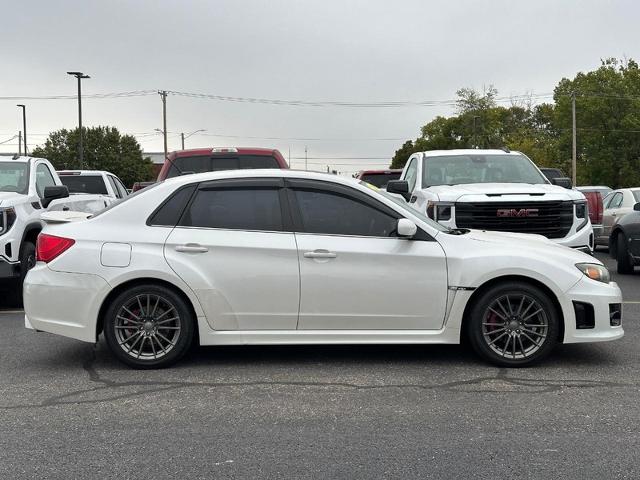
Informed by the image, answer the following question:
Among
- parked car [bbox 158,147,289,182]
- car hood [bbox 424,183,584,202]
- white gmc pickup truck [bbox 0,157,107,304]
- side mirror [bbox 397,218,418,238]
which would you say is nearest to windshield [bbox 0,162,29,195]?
white gmc pickup truck [bbox 0,157,107,304]

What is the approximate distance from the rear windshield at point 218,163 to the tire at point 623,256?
6458mm

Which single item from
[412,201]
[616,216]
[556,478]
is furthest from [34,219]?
[616,216]

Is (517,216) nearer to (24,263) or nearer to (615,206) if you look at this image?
(24,263)

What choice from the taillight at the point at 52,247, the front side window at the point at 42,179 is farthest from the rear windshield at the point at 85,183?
the taillight at the point at 52,247

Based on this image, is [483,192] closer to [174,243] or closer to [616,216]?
[174,243]

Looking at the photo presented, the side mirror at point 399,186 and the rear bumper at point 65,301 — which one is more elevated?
the side mirror at point 399,186

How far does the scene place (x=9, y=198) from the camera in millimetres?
8883

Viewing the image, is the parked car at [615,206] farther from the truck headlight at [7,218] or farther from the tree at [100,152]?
the tree at [100,152]

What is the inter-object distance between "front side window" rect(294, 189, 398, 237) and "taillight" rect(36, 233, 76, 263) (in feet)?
6.46

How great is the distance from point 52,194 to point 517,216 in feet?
20.0

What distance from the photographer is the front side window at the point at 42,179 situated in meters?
9.98

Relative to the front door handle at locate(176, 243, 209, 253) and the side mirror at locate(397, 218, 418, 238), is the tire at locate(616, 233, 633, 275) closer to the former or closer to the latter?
the side mirror at locate(397, 218, 418, 238)

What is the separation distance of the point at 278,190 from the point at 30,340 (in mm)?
3148

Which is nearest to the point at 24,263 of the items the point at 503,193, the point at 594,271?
the point at 503,193
